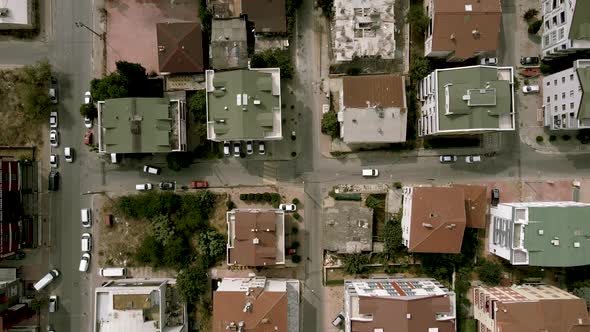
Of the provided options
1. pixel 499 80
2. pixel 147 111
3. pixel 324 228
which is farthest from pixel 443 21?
pixel 147 111

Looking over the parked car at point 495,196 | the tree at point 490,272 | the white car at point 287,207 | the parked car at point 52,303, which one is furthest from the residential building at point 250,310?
the parked car at point 495,196

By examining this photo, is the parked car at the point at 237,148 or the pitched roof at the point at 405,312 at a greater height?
the parked car at the point at 237,148

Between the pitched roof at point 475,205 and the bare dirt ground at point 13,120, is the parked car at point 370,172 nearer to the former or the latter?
the pitched roof at point 475,205

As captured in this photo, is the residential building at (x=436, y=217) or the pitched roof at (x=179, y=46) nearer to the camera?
the residential building at (x=436, y=217)

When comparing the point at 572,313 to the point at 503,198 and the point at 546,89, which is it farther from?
the point at 546,89

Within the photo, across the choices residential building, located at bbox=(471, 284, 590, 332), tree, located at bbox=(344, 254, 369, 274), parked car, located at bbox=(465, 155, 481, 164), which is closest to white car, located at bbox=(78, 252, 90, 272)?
tree, located at bbox=(344, 254, 369, 274)

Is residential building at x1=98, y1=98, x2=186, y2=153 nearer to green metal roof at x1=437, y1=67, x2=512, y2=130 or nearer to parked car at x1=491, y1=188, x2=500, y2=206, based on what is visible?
green metal roof at x1=437, y1=67, x2=512, y2=130

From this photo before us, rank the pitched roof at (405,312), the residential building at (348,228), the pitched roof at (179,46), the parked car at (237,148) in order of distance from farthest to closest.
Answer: the parked car at (237,148), the residential building at (348,228), the pitched roof at (179,46), the pitched roof at (405,312)

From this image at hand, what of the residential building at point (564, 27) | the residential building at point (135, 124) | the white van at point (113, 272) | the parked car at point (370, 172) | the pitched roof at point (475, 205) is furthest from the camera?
the parked car at point (370, 172)
